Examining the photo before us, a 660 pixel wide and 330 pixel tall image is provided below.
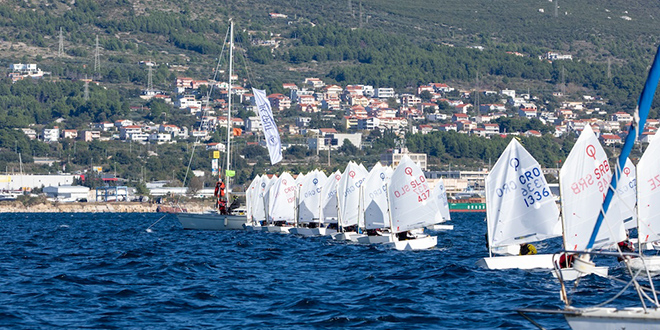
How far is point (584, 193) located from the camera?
92.2 feet

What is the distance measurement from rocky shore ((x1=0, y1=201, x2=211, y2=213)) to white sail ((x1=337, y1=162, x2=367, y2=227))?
366ft

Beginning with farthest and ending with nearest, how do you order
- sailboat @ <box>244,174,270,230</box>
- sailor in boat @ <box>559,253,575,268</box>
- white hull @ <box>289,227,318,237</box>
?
sailboat @ <box>244,174,270,230</box>, white hull @ <box>289,227,318,237</box>, sailor in boat @ <box>559,253,575,268</box>

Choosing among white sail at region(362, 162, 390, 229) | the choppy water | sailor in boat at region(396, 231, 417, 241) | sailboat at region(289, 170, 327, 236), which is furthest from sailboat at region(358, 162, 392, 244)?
sailboat at region(289, 170, 327, 236)

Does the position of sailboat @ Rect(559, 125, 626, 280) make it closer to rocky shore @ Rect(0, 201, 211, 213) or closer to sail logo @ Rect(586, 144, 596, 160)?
sail logo @ Rect(586, 144, 596, 160)

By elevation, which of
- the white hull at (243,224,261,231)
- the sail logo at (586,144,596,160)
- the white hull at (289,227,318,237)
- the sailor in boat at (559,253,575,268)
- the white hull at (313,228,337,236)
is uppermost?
the sail logo at (586,144,596,160)

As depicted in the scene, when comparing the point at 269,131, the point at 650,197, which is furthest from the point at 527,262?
the point at 269,131

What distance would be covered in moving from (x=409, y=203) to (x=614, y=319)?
2775cm

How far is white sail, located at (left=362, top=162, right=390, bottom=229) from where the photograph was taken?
1901 inches

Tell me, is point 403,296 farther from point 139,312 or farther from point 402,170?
point 402,170

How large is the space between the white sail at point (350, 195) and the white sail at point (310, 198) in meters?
5.49

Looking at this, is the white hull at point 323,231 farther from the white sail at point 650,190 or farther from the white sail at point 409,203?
the white sail at point 650,190

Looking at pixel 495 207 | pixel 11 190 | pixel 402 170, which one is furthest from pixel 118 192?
pixel 495 207

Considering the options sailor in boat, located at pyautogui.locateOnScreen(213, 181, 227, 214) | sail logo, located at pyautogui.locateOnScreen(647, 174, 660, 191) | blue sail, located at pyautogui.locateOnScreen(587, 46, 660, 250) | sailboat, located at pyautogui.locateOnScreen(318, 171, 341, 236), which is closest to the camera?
blue sail, located at pyautogui.locateOnScreen(587, 46, 660, 250)

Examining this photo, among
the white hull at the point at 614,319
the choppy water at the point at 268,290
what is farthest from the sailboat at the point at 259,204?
the white hull at the point at 614,319
